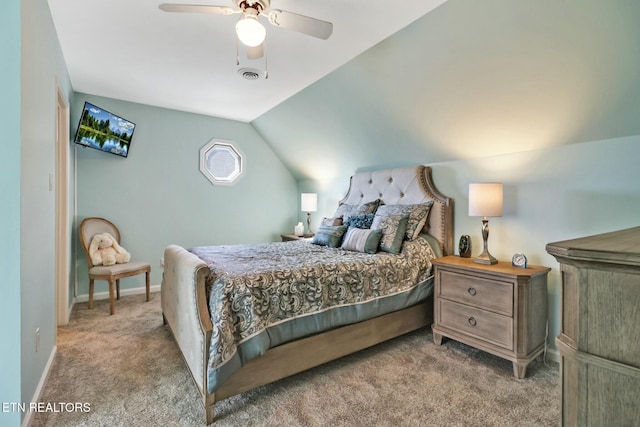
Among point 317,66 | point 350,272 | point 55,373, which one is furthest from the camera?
point 317,66

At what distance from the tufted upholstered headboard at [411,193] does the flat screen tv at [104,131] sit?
3016 mm

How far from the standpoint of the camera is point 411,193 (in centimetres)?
331

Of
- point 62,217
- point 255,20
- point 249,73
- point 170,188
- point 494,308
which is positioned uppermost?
point 249,73

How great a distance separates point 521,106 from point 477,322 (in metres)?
1.68

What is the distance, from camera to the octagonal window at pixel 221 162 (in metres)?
4.63

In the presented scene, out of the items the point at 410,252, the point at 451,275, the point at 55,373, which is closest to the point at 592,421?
the point at 451,275

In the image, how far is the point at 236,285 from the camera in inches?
71.1

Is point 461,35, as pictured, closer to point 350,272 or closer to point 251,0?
point 251,0

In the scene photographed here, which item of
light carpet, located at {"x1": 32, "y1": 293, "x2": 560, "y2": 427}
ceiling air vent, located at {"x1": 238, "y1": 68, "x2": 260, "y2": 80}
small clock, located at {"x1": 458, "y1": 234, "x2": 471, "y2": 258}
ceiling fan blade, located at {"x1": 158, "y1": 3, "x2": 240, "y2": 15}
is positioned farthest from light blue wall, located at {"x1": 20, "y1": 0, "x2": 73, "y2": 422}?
small clock, located at {"x1": 458, "y1": 234, "x2": 471, "y2": 258}

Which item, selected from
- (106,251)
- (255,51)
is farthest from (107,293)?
(255,51)

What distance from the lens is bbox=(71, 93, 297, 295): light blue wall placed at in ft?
12.8

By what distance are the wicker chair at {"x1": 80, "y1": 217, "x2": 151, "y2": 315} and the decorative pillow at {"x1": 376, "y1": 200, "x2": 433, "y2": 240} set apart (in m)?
2.94

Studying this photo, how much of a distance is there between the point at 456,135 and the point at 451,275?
1303mm

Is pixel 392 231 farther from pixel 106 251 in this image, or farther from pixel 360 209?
pixel 106 251
